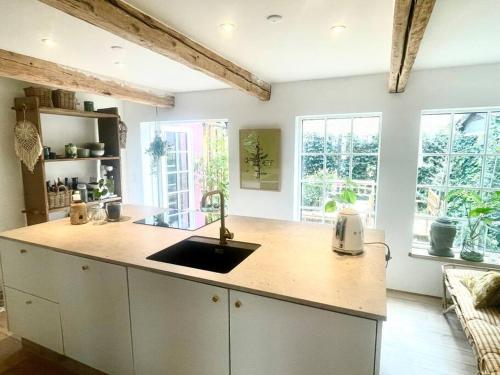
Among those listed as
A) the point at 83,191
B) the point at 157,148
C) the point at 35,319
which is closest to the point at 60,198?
the point at 83,191

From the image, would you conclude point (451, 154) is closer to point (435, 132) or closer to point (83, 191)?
point (435, 132)

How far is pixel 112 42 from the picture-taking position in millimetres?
2154

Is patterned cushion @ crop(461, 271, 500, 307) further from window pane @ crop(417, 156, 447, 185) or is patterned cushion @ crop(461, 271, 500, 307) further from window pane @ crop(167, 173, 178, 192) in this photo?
window pane @ crop(167, 173, 178, 192)

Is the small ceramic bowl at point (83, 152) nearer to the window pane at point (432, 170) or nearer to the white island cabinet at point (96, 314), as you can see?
the white island cabinet at point (96, 314)

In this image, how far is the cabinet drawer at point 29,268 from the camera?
5.85ft

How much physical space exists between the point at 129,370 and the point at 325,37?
2.44m

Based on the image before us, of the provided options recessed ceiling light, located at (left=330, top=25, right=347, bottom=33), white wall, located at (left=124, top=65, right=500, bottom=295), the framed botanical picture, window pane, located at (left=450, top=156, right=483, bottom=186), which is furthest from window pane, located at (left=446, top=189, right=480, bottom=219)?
recessed ceiling light, located at (left=330, top=25, right=347, bottom=33)

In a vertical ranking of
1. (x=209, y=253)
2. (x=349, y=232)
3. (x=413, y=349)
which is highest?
(x=349, y=232)

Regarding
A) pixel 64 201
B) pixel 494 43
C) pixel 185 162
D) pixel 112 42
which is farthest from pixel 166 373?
pixel 185 162

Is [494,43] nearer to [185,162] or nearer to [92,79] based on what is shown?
[92,79]

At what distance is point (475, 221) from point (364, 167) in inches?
45.5

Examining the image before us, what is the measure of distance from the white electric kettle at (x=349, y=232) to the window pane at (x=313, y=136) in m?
2.05

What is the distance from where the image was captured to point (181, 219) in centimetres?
233

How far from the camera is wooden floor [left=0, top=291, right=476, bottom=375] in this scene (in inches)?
77.0
